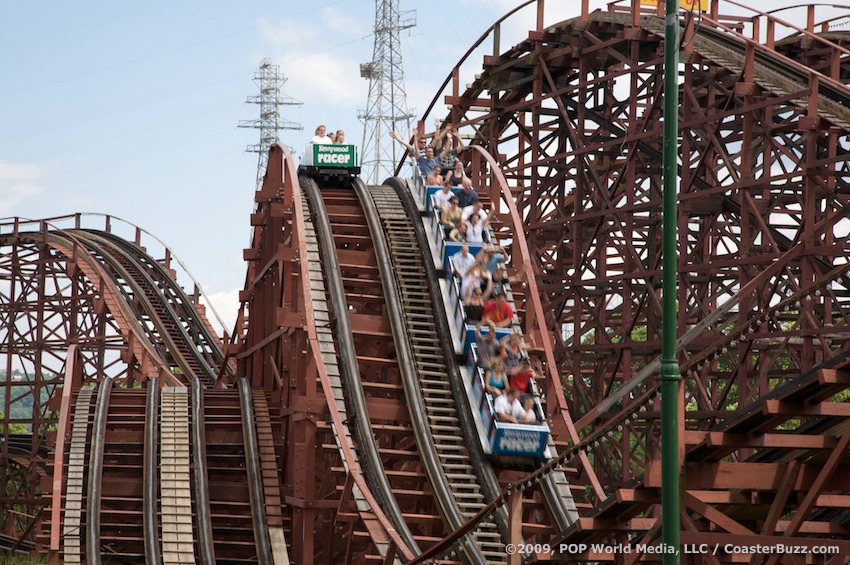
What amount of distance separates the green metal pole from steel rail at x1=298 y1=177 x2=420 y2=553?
588 centimetres

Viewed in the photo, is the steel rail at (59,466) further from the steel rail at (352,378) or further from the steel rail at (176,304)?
the steel rail at (176,304)

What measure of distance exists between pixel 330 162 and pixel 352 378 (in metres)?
5.80

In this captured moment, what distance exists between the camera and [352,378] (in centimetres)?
1622

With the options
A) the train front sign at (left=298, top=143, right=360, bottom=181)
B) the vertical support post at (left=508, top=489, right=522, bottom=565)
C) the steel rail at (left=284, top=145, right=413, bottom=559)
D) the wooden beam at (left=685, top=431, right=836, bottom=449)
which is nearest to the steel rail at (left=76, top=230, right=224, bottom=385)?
the train front sign at (left=298, top=143, right=360, bottom=181)

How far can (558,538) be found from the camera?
1098 centimetres

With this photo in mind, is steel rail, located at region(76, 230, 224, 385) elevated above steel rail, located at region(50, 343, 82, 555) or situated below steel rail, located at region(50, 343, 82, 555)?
above

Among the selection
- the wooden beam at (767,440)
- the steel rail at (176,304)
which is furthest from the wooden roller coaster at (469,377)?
the steel rail at (176,304)

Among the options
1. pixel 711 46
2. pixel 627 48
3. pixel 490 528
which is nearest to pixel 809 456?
pixel 490 528

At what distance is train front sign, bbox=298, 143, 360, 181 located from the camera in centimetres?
2109

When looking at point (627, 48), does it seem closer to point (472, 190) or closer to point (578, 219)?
point (578, 219)

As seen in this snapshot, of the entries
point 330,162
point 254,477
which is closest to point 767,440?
point 254,477

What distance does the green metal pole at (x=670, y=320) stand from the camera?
26.3ft

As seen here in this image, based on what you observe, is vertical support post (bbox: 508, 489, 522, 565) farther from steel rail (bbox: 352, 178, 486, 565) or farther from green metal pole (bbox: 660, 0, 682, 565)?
green metal pole (bbox: 660, 0, 682, 565)

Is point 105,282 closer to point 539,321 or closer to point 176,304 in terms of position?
point 176,304
